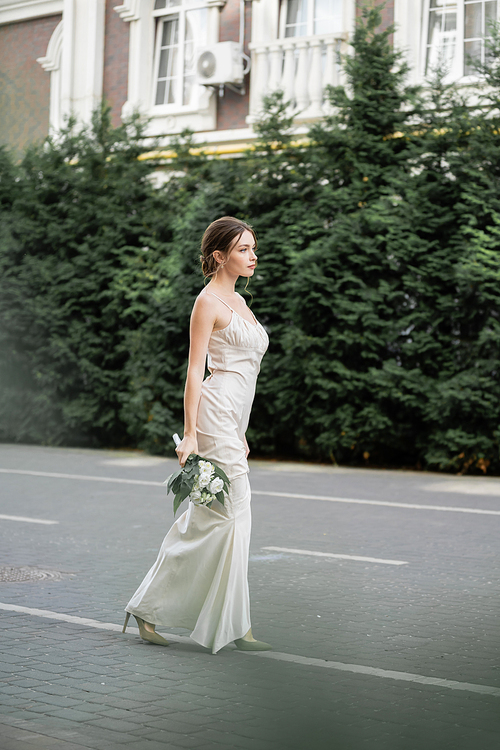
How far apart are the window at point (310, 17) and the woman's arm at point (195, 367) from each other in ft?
52.6

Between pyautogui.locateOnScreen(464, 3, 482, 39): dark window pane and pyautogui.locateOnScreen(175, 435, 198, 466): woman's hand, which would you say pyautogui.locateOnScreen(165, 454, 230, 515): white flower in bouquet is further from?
pyautogui.locateOnScreen(464, 3, 482, 39): dark window pane

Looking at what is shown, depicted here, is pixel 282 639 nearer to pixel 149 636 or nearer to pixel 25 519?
pixel 149 636

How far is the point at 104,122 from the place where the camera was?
19.1 m

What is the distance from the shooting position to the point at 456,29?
61.5 ft

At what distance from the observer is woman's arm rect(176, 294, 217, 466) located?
5188mm

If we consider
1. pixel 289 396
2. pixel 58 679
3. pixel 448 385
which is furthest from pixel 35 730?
pixel 289 396

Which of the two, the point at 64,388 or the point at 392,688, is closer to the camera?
the point at 392,688

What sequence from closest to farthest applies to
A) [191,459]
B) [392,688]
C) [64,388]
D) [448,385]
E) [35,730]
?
[35,730]
[392,688]
[191,459]
[448,385]
[64,388]

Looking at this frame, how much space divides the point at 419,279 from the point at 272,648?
10095 mm

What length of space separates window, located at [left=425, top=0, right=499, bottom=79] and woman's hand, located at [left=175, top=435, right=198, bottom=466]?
14.7m

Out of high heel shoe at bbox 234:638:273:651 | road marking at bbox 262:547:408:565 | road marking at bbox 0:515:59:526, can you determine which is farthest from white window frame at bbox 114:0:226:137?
high heel shoe at bbox 234:638:273:651

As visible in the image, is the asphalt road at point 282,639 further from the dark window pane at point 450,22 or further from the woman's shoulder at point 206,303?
the dark window pane at point 450,22

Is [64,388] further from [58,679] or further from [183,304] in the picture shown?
A: [58,679]

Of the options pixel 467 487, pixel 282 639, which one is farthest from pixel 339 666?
pixel 467 487
